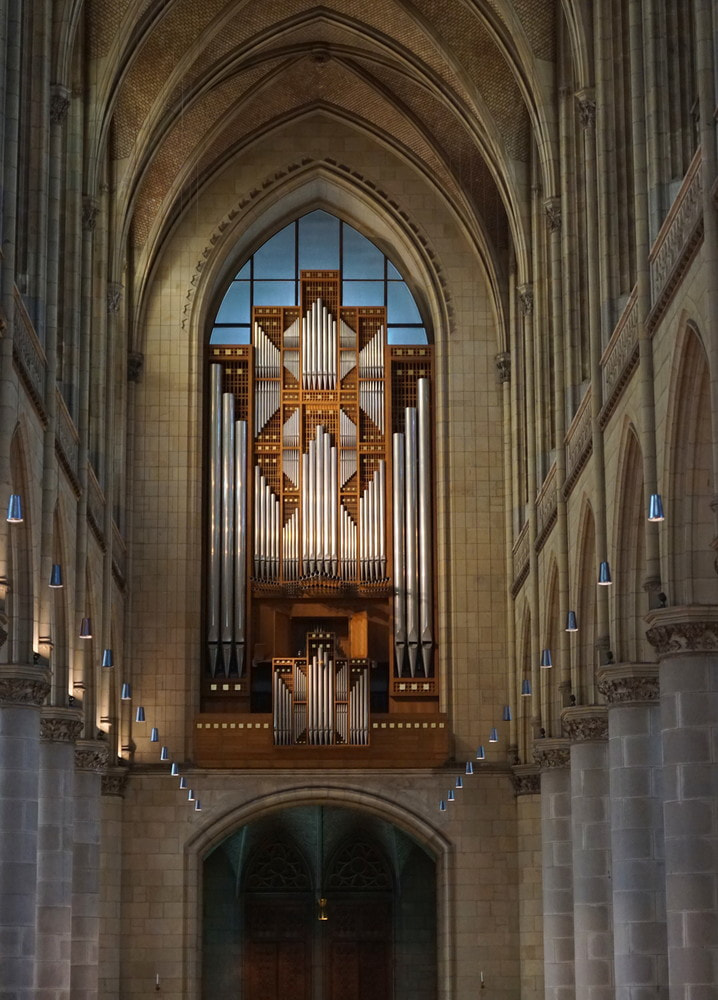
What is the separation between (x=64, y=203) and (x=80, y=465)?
5.12m

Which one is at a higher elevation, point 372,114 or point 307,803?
point 372,114

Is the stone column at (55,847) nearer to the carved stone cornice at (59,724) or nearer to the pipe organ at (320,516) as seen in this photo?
the carved stone cornice at (59,724)

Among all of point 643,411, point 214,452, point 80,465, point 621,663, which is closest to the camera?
point 643,411

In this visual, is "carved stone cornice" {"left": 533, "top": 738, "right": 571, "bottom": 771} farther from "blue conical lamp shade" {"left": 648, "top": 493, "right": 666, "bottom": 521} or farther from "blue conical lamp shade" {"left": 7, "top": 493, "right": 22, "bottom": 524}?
"blue conical lamp shade" {"left": 7, "top": 493, "right": 22, "bottom": 524}

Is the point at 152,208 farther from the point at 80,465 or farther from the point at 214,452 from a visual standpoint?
the point at 80,465

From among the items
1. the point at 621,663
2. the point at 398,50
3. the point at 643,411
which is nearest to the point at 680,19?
the point at 643,411

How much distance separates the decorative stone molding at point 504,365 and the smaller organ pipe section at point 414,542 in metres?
1.98

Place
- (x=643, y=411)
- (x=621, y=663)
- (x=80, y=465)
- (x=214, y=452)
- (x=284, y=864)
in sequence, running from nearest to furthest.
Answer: (x=643, y=411) < (x=621, y=663) < (x=80, y=465) < (x=214, y=452) < (x=284, y=864)

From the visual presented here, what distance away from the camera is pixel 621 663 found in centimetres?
2720

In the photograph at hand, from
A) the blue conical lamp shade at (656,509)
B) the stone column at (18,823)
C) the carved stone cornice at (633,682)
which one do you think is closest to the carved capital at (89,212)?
the stone column at (18,823)

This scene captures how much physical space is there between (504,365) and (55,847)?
17.8m

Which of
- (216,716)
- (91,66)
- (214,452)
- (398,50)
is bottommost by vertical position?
(216,716)

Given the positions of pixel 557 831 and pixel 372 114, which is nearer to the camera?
pixel 557 831

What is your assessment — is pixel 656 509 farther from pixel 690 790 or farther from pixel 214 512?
pixel 214 512
